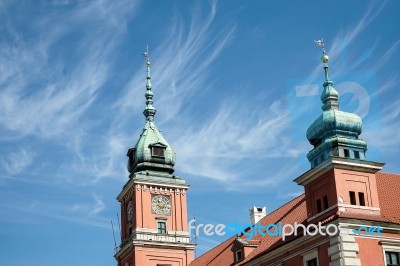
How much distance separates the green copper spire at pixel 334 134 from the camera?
30234 millimetres

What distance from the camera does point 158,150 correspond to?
48.5 metres

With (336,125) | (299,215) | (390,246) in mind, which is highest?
(336,125)

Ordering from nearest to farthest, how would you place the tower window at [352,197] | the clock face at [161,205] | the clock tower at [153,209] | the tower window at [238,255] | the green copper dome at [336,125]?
the tower window at [352,197]
the green copper dome at [336,125]
the tower window at [238,255]
the clock tower at [153,209]
the clock face at [161,205]

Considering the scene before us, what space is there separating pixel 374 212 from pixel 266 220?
9781 mm

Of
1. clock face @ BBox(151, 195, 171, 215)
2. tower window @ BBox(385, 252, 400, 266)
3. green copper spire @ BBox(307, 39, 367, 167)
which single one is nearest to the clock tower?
clock face @ BBox(151, 195, 171, 215)

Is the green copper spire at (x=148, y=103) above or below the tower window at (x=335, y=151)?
above

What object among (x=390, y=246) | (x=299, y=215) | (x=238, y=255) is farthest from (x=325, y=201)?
(x=238, y=255)

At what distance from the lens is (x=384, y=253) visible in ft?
92.6

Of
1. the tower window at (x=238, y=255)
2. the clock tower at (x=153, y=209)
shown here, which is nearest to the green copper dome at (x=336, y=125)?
the tower window at (x=238, y=255)

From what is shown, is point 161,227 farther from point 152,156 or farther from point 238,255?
point 238,255

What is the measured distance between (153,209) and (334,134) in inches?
723

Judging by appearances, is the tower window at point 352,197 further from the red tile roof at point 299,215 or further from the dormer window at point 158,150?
the dormer window at point 158,150

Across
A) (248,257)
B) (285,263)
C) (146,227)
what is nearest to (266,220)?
(248,257)

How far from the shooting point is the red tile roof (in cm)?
2914
